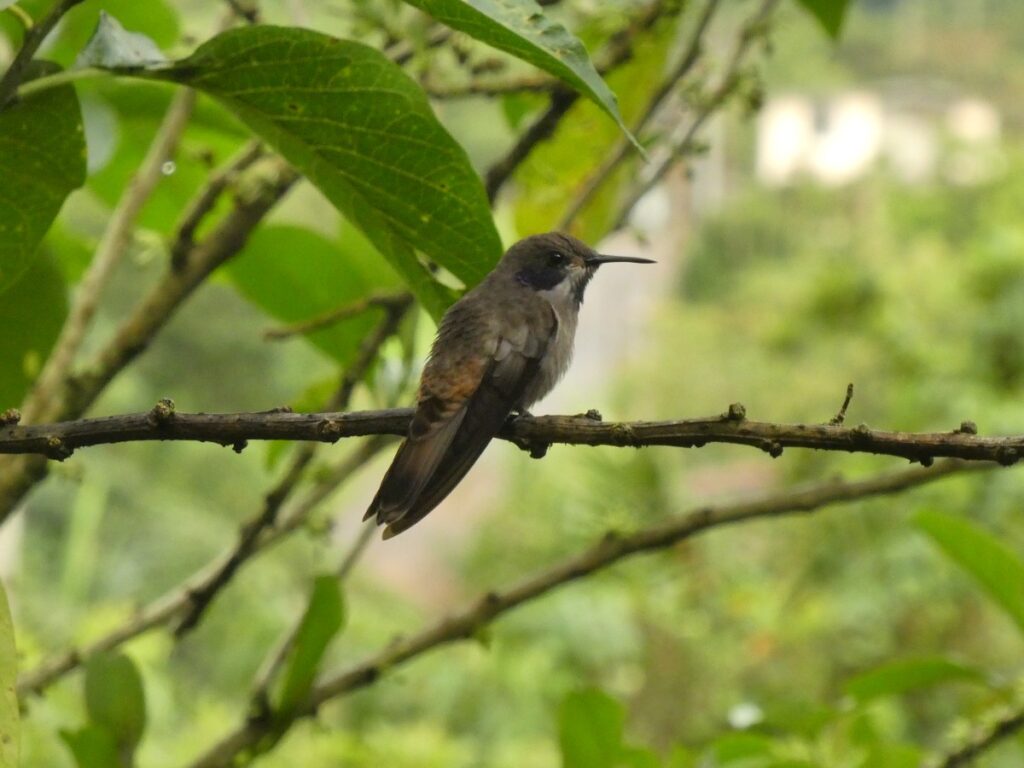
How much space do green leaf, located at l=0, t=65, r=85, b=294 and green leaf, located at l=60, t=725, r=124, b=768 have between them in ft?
1.16

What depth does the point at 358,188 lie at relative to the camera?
0.80m

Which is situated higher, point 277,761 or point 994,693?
point 277,761

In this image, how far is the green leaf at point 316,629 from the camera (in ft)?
3.33

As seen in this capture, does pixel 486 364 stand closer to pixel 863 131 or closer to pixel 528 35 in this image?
pixel 528 35

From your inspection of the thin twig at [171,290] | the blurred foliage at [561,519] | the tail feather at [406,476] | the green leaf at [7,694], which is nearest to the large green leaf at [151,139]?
the blurred foliage at [561,519]

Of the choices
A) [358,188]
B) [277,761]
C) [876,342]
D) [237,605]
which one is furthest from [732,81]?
[876,342]

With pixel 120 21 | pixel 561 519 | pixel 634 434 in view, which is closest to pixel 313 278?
pixel 120 21

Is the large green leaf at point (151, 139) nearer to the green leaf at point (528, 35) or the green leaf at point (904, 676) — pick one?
the green leaf at point (528, 35)

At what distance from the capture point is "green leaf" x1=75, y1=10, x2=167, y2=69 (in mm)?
719

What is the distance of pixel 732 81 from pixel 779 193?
7406 millimetres

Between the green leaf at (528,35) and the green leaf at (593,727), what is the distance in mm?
585

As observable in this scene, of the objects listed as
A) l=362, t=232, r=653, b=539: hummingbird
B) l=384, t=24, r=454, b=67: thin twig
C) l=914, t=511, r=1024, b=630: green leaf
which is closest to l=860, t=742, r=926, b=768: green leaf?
l=914, t=511, r=1024, b=630: green leaf

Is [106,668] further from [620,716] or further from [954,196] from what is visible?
[954,196]

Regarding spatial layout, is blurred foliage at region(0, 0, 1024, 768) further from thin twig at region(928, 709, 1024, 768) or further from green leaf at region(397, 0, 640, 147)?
green leaf at region(397, 0, 640, 147)
